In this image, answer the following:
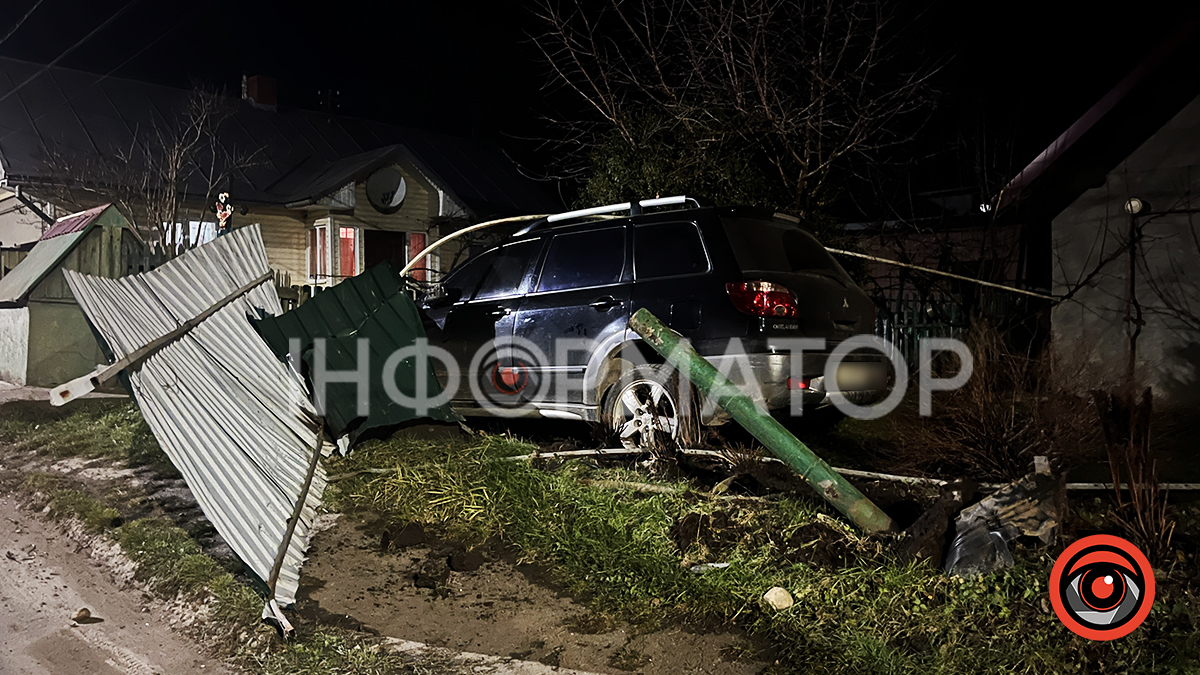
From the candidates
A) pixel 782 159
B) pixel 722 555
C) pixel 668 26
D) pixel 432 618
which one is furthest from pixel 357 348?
pixel 782 159

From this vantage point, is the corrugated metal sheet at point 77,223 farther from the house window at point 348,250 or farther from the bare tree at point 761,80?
the house window at point 348,250

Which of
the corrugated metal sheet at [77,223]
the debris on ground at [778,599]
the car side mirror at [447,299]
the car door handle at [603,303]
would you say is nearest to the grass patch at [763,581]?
the debris on ground at [778,599]

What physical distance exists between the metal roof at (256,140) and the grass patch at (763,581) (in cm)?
1561

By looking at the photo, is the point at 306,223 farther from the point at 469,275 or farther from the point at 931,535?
the point at 931,535

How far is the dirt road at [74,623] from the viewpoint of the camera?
3.19m

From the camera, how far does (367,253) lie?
2080 cm

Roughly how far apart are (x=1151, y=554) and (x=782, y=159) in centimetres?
754

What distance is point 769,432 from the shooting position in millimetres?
4227

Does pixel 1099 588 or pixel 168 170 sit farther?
pixel 168 170

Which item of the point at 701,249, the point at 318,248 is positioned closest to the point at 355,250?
the point at 318,248

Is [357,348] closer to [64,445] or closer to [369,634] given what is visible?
[369,634]

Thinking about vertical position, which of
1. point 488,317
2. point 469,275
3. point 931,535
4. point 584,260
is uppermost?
point 584,260

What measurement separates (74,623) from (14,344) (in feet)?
24.3

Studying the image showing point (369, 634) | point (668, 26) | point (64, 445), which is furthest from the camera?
point (668, 26)
